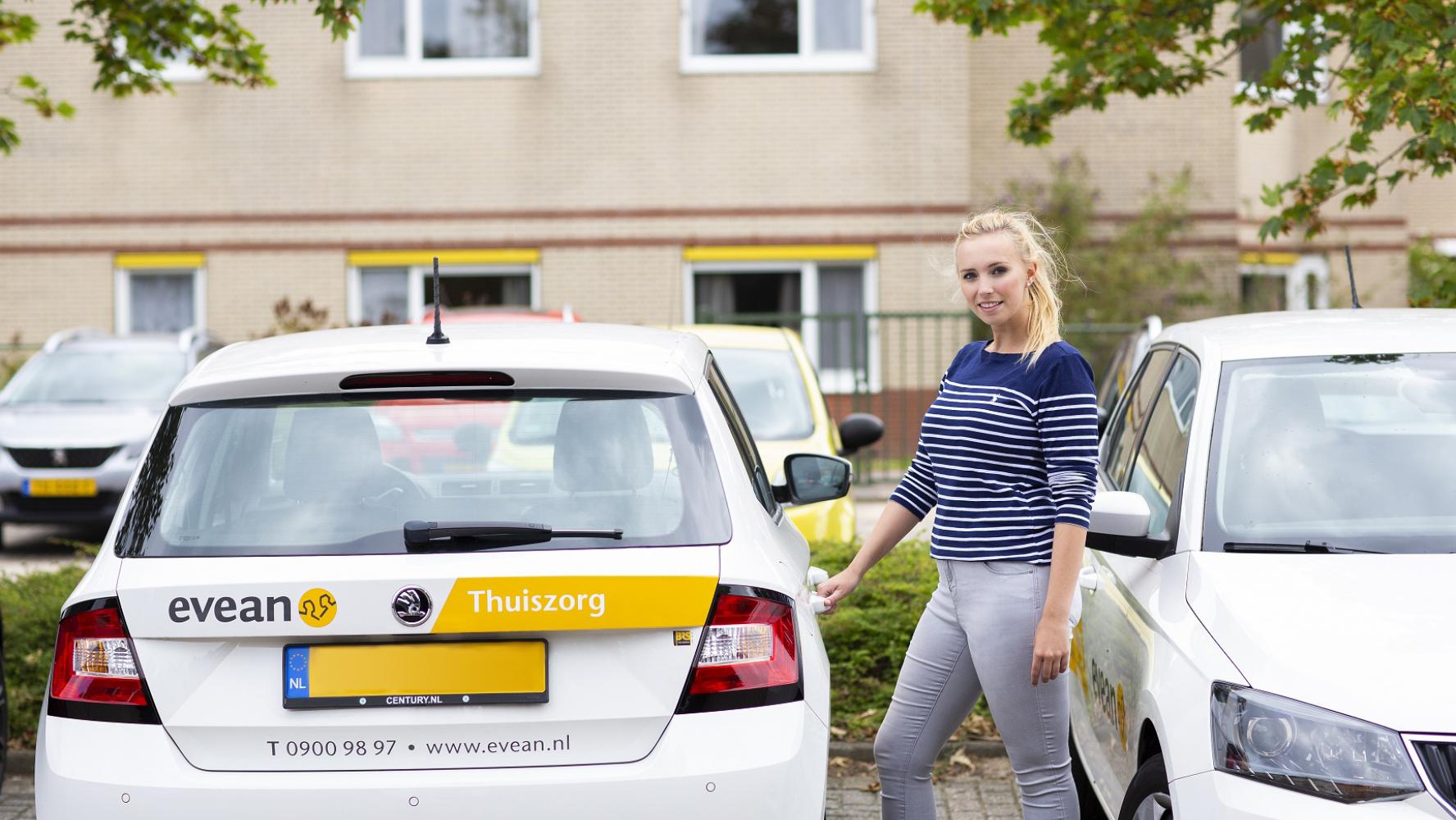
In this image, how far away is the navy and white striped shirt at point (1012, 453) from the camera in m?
3.43

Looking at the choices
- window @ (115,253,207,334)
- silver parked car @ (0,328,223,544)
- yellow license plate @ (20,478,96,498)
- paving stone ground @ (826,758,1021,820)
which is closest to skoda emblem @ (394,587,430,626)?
paving stone ground @ (826,758,1021,820)

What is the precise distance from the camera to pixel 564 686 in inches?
119

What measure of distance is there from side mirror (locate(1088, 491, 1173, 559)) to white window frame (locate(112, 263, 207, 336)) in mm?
16639

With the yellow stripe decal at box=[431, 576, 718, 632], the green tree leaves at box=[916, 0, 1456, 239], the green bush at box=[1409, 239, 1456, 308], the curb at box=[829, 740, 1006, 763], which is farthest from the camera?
the green bush at box=[1409, 239, 1456, 308]

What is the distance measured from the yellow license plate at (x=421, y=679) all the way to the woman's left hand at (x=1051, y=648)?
110 cm

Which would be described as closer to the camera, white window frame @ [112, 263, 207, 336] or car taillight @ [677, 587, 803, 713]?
car taillight @ [677, 587, 803, 713]

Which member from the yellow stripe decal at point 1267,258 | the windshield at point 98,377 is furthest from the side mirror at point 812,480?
the yellow stripe decal at point 1267,258

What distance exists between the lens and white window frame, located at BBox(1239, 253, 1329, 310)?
2127cm

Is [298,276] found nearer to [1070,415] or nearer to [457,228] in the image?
[457,228]

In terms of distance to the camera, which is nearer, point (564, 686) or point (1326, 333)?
point (564, 686)

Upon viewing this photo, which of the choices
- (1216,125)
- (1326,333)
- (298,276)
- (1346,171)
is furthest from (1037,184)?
(1326,333)

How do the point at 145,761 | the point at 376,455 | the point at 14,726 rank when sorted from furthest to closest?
the point at 14,726 < the point at 376,455 < the point at 145,761

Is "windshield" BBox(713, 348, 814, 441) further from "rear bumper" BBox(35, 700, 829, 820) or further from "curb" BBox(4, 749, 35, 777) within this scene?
"rear bumper" BBox(35, 700, 829, 820)

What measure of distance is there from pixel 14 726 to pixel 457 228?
1302cm
